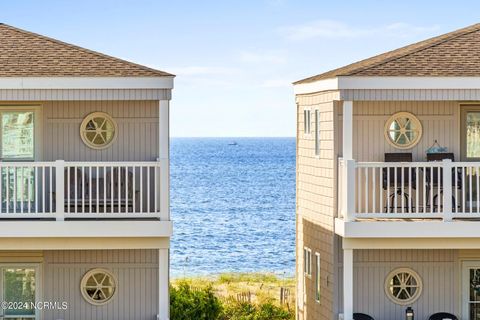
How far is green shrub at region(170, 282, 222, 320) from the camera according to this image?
30.6m

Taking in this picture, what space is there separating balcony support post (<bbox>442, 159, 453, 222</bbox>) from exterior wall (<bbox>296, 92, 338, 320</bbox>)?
213 centimetres

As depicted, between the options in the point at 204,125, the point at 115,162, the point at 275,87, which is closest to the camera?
the point at 115,162

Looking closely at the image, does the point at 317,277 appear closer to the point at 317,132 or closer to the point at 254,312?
the point at 317,132

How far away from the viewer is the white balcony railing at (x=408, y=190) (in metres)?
22.9

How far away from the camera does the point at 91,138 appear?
80.5 ft

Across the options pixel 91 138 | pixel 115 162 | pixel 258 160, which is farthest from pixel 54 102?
pixel 258 160

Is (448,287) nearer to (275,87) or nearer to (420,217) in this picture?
(420,217)

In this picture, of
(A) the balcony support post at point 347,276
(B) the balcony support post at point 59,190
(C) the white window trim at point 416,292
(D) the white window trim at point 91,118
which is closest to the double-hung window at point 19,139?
(D) the white window trim at point 91,118

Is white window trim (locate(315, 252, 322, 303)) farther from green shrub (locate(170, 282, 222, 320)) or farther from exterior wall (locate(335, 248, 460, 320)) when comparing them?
green shrub (locate(170, 282, 222, 320))

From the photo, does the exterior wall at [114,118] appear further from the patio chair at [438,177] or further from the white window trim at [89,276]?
the patio chair at [438,177]

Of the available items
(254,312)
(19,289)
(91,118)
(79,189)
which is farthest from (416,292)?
(254,312)

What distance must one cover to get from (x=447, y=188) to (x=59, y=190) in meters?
6.74

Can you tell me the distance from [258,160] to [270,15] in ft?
156

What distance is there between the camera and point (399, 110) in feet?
80.9
